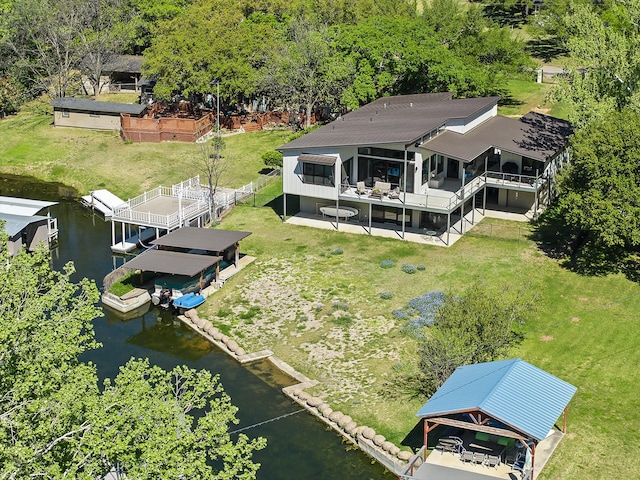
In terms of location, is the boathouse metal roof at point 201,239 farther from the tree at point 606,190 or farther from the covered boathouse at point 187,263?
the tree at point 606,190

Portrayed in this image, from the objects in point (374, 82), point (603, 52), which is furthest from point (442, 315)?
point (374, 82)

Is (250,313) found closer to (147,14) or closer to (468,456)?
(468,456)

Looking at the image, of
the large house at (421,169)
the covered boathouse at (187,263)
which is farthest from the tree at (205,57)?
the covered boathouse at (187,263)

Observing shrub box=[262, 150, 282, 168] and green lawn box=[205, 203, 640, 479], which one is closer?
green lawn box=[205, 203, 640, 479]

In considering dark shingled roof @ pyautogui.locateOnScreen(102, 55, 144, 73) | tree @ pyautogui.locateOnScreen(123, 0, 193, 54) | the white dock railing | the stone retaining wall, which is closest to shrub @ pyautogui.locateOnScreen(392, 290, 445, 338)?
the stone retaining wall

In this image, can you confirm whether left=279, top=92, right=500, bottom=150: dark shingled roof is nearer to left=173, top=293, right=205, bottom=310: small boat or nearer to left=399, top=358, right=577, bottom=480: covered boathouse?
left=173, top=293, right=205, bottom=310: small boat

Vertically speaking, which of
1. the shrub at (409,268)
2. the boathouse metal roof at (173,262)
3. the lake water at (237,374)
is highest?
the boathouse metal roof at (173,262)

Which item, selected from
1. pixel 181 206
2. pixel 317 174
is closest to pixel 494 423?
pixel 317 174
